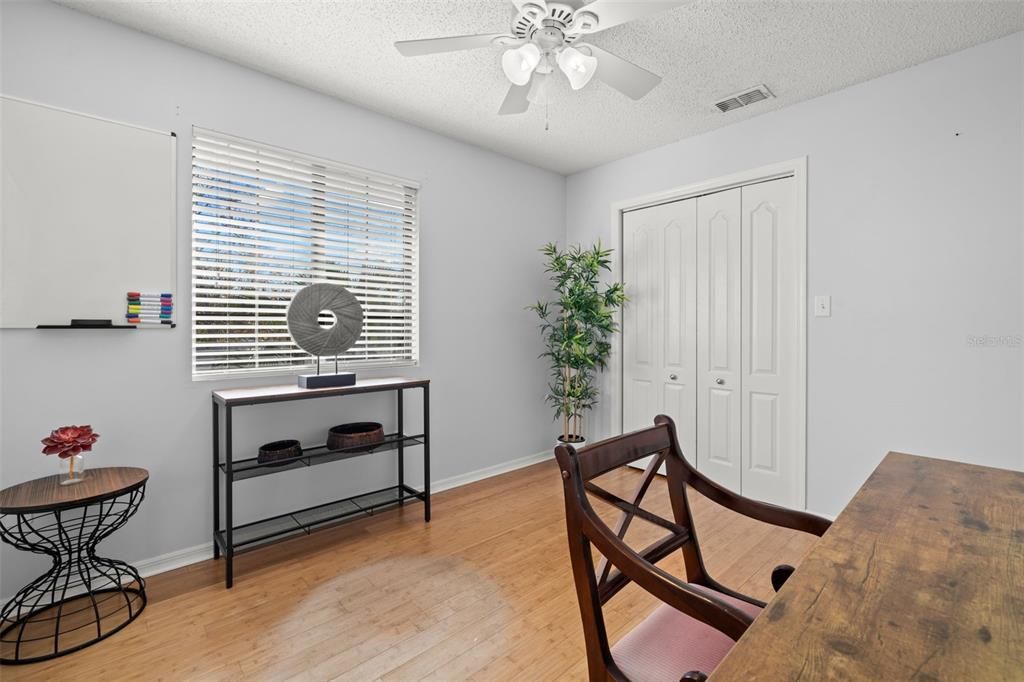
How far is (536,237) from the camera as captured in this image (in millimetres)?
4109

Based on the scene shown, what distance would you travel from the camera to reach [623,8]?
1686 millimetres

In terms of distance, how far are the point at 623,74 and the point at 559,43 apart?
0.31 m

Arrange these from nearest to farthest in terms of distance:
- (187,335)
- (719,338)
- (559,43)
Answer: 1. (559,43)
2. (187,335)
3. (719,338)

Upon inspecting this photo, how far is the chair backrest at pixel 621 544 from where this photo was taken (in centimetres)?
88

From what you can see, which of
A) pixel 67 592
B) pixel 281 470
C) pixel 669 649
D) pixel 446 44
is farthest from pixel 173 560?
pixel 446 44

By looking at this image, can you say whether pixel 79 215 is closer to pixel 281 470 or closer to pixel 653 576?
Answer: pixel 281 470

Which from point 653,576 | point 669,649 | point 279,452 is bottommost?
point 669,649

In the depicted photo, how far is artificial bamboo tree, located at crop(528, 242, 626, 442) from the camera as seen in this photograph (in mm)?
3787

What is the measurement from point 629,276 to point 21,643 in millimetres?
3938

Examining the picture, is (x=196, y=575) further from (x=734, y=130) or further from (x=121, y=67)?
(x=734, y=130)

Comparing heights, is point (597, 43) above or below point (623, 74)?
above

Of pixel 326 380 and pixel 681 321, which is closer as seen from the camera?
pixel 326 380

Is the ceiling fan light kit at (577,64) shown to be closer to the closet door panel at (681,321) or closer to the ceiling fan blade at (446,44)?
the ceiling fan blade at (446,44)

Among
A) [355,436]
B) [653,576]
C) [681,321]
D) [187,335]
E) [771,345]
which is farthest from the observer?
[681,321]
